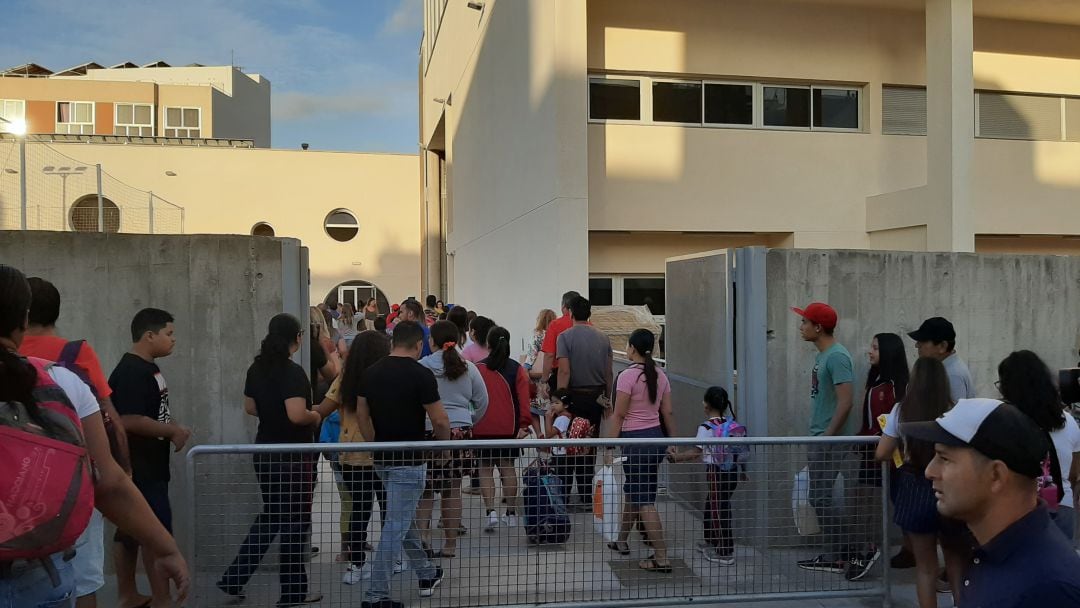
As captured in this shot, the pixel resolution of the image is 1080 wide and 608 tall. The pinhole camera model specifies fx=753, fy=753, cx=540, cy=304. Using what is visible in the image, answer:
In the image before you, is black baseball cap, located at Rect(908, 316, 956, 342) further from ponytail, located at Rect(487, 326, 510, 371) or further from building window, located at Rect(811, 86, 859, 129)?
building window, located at Rect(811, 86, 859, 129)

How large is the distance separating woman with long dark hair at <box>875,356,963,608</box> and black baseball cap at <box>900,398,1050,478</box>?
2335 millimetres

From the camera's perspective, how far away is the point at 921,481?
4.28m

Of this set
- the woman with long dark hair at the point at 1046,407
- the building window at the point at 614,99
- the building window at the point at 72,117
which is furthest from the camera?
the building window at the point at 72,117

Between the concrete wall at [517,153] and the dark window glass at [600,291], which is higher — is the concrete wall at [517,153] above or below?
above

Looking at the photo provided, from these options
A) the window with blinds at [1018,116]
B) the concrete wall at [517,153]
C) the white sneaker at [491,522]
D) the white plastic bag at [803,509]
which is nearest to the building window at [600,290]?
the concrete wall at [517,153]

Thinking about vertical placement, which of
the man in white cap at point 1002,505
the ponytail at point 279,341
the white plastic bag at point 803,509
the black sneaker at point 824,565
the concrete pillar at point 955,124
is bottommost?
the black sneaker at point 824,565

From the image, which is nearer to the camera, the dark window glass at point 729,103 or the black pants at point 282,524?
the black pants at point 282,524

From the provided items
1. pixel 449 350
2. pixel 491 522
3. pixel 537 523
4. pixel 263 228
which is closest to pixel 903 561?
pixel 537 523

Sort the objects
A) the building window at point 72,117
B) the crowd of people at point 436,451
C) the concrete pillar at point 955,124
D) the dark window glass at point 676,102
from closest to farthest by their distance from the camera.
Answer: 1. the crowd of people at point 436,451
2. the concrete pillar at point 955,124
3. the dark window glass at point 676,102
4. the building window at point 72,117

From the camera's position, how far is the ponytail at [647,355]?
5732 millimetres

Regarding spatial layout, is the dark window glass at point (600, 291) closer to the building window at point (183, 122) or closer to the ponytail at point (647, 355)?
the ponytail at point (647, 355)

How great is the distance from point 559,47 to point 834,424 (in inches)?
336

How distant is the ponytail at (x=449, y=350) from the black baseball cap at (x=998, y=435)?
4.14 meters

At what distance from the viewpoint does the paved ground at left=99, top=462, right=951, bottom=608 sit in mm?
4707
